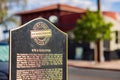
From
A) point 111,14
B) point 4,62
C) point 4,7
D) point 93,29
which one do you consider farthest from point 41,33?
point 4,7

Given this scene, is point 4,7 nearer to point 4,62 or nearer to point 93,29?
point 93,29

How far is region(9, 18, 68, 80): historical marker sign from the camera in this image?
6.81m

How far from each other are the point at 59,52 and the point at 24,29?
31.7 inches

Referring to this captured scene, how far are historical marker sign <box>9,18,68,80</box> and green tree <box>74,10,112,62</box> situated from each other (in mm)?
24383

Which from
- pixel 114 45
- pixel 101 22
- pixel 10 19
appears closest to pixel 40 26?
pixel 101 22

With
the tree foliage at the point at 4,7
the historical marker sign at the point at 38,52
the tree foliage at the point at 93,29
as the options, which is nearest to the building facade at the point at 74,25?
the tree foliage at the point at 93,29

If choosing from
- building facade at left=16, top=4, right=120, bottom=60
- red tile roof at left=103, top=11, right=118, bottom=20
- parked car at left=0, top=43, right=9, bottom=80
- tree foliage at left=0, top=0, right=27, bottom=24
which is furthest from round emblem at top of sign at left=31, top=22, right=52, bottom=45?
tree foliage at left=0, top=0, right=27, bottom=24

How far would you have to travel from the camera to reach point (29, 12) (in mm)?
46688

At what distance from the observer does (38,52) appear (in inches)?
277

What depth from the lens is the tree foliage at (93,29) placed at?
31.8 m

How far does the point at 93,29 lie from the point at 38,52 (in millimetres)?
24931

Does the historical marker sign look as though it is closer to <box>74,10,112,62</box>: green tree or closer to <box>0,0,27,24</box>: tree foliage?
<box>74,10,112,62</box>: green tree

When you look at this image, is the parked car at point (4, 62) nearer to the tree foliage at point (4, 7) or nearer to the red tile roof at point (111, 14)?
the red tile roof at point (111, 14)

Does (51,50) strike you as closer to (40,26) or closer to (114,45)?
(40,26)
